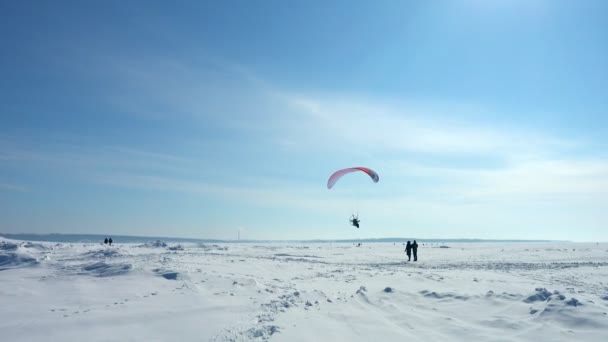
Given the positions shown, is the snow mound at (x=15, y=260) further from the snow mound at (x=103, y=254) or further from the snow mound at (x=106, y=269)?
the snow mound at (x=103, y=254)

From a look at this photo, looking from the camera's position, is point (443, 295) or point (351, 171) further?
point (351, 171)

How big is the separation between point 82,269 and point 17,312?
6493mm

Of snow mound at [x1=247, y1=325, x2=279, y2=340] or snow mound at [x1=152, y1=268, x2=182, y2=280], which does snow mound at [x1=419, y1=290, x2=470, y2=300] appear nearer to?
snow mound at [x1=247, y1=325, x2=279, y2=340]

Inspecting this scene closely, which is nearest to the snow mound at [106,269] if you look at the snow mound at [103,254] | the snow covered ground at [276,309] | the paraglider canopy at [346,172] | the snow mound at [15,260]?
the snow covered ground at [276,309]

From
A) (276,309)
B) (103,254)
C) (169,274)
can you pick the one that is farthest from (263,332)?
(103,254)

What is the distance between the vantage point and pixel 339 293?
1017 cm

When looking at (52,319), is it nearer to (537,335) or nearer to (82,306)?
(82,306)

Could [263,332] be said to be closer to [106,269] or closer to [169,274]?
[169,274]

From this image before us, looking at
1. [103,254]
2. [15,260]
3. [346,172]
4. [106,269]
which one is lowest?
[103,254]

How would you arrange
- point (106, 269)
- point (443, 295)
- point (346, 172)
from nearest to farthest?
point (443, 295), point (106, 269), point (346, 172)

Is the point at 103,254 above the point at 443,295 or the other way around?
the other way around

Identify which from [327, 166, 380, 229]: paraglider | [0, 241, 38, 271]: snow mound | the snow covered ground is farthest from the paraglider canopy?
[0, 241, 38, 271]: snow mound

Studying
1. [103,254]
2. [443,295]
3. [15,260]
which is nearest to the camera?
[443,295]

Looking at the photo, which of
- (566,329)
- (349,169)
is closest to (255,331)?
(566,329)
